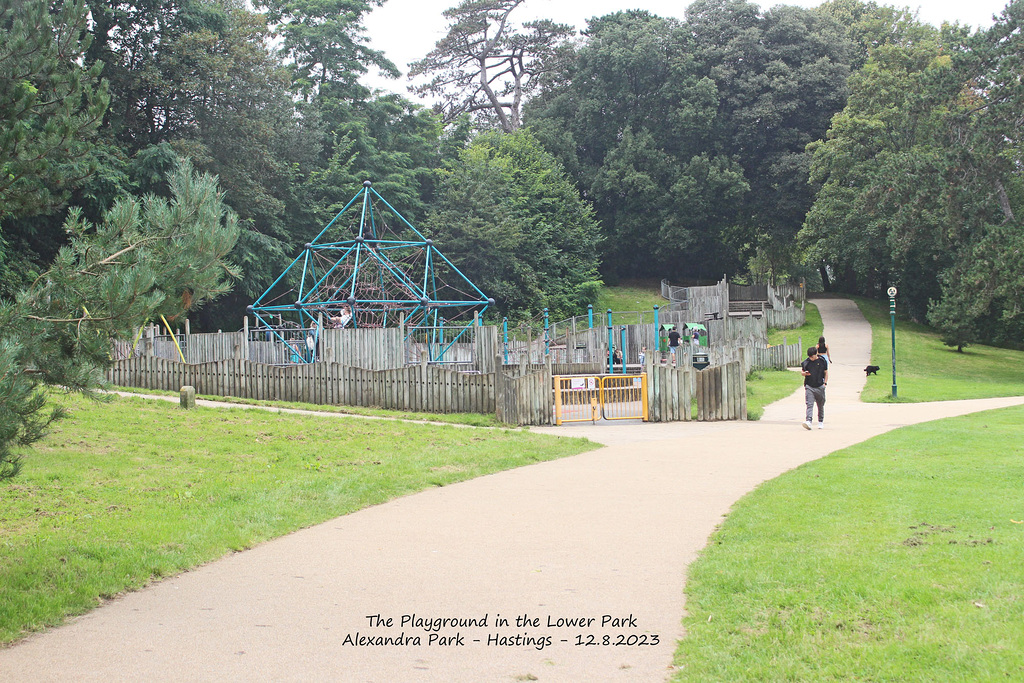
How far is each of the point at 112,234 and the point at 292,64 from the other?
54.8 metres

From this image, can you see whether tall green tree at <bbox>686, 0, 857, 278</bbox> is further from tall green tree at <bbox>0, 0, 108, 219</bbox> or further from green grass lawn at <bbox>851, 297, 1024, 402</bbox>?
tall green tree at <bbox>0, 0, 108, 219</bbox>

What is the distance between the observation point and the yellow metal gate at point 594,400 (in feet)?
66.6

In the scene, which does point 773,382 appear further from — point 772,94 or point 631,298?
point 772,94

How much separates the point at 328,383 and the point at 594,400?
7564mm

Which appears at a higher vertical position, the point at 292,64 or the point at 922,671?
the point at 292,64

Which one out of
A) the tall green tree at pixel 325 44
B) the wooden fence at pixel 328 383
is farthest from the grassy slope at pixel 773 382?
the tall green tree at pixel 325 44

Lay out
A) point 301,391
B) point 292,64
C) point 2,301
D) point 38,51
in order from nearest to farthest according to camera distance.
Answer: point 2,301
point 38,51
point 301,391
point 292,64

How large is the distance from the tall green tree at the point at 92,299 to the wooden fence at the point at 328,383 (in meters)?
13.5

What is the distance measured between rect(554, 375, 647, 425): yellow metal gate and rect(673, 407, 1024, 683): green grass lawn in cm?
922

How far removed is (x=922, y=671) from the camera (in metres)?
4.98

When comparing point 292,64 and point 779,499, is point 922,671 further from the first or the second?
point 292,64

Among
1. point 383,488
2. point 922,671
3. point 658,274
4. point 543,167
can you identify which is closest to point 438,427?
point 383,488

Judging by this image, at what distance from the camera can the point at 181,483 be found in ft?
37.1

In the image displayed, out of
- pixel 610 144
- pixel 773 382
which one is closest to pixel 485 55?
pixel 610 144
